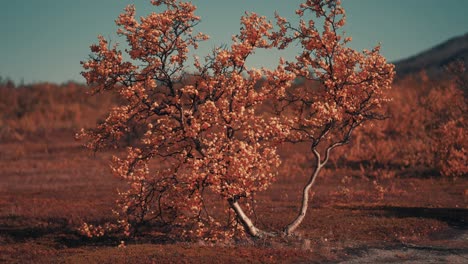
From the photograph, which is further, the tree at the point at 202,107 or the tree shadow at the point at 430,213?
the tree shadow at the point at 430,213

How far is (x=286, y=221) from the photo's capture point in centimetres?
3316

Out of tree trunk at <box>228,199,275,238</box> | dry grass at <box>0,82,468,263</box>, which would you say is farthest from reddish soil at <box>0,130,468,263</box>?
tree trunk at <box>228,199,275,238</box>

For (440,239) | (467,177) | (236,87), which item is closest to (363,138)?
(467,177)

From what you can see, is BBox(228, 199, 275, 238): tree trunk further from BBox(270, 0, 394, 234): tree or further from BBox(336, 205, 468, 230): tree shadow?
BBox(336, 205, 468, 230): tree shadow

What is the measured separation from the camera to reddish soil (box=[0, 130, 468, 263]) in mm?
23719

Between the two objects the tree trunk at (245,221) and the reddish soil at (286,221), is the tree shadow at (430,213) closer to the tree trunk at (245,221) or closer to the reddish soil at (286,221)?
the reddish soil at (286,221)

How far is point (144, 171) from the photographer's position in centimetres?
2317

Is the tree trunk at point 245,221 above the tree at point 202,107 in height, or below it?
below

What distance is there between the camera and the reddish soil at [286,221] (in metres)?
23.7

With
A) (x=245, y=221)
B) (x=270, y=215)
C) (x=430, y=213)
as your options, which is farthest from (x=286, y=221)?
(x=430, y=213)

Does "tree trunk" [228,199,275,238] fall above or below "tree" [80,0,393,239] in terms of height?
below

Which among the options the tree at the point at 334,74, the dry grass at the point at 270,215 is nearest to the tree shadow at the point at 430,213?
the dry grass at the point at 270,215

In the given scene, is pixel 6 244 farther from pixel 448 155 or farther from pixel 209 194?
pixel 448 155

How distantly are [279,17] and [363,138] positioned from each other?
51593mm
